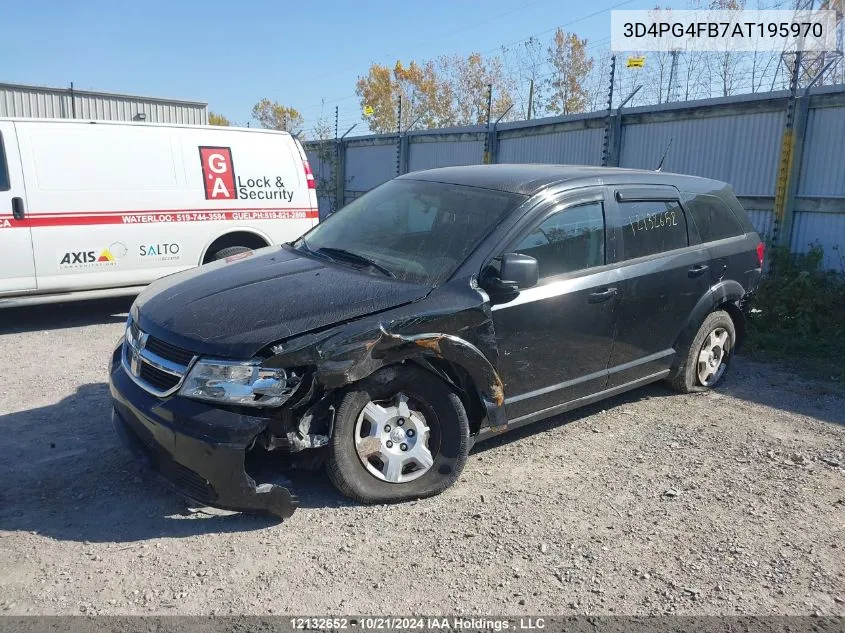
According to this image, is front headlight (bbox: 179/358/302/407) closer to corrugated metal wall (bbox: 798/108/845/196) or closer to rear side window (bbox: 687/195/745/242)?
rear side window (bbox: 687/195/745/242)

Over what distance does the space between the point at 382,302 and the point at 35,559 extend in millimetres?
2025

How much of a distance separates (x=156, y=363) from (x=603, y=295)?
273cm

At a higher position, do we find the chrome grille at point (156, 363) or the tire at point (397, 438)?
the chrome grille at point (156, 363)

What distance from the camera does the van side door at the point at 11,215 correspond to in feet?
22.9

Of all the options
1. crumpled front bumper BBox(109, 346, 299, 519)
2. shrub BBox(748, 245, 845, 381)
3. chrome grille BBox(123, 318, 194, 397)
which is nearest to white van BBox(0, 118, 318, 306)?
chrome grille BBox(123, 318, 194, 397)

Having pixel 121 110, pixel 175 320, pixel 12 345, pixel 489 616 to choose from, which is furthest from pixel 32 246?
pixel 121 110

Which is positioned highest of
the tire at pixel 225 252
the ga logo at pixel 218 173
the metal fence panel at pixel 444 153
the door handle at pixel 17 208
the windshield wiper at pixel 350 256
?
the metal fence panel at pixel 444 153

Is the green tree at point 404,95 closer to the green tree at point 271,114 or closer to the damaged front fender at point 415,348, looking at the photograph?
the green tree at point 271,114

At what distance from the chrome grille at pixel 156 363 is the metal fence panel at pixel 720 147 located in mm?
8295

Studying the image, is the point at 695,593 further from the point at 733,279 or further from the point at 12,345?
the point at 12,345

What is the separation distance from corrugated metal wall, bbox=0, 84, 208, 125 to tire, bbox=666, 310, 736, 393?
1595 cm

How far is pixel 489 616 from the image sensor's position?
9.68 feet

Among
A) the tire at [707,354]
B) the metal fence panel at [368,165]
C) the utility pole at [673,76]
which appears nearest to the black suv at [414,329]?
the tire at [707,354]

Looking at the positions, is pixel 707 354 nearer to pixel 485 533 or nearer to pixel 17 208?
pixel 485 533
